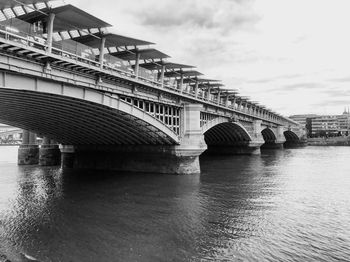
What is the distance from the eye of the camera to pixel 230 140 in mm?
61031

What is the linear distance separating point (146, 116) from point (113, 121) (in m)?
3.24

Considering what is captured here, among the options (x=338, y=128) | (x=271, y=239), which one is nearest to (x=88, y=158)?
(x=271, y=239)

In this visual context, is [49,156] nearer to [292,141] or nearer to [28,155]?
[28,155]

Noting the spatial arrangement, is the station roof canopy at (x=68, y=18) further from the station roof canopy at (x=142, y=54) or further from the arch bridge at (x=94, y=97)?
the station roof canopy at (x=142, y=54)

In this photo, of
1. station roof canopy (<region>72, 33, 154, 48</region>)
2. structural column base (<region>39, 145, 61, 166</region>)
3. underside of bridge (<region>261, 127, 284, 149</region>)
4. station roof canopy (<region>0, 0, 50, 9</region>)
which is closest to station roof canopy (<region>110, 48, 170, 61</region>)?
station roof canopy (<region>72, 33, 154, 48</region>)

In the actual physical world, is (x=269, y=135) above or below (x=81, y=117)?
above

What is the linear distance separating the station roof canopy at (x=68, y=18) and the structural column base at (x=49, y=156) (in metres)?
30.3

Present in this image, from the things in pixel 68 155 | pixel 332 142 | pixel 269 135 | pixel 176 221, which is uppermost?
pixel 269 135

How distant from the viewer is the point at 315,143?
123188 millimetres

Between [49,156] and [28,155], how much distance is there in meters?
4.18

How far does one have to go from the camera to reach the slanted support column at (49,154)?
4491 cm

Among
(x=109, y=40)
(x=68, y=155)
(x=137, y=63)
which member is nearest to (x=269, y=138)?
(x=68, y=155)

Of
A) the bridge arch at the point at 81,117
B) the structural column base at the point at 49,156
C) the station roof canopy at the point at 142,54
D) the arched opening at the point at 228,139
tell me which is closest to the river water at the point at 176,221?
the bridge arch at the point at 81,117

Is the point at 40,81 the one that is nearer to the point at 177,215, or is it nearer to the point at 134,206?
the point at 134,206
